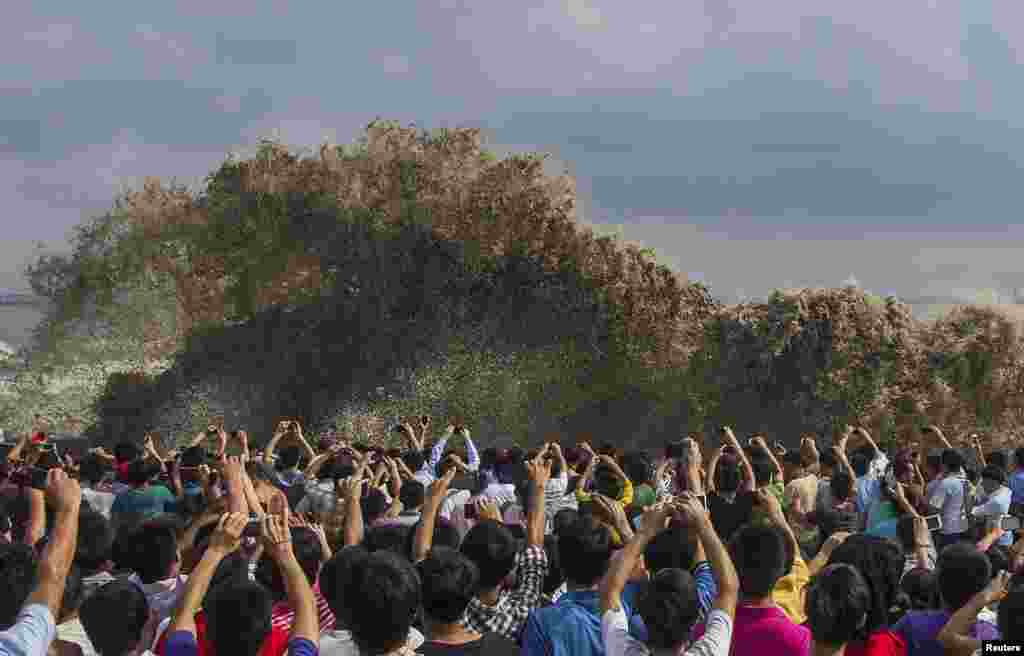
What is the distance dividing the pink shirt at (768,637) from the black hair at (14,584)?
2613 mm

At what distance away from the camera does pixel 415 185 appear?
70.1ft

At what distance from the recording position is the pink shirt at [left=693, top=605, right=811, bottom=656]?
4.44m

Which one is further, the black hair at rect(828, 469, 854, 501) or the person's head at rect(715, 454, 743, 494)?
the black hair at rect(828, 469, 854, 501)

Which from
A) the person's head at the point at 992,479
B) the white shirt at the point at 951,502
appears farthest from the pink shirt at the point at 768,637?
the person's head at the point at 992,479

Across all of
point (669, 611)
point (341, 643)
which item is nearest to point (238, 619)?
point (341, 643)

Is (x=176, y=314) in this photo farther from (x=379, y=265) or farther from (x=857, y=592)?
(x=857, y=592)

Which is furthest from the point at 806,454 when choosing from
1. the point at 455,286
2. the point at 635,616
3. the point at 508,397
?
the point at 455,286

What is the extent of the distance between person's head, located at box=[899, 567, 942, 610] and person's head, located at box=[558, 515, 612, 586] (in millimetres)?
1762

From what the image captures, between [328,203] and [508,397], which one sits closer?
[508,397]

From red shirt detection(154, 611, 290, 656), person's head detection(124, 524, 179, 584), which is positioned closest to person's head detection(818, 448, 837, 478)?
person's head detection(124, 524, 179, 584)

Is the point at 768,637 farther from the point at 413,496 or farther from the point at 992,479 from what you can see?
the point at 992,479

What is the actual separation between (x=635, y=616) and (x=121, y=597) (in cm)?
204

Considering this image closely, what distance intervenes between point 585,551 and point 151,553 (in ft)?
6.95

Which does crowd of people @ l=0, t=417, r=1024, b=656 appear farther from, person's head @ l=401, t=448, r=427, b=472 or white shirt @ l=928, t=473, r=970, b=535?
person's head @ l=401, t=448, r=427, b=472
